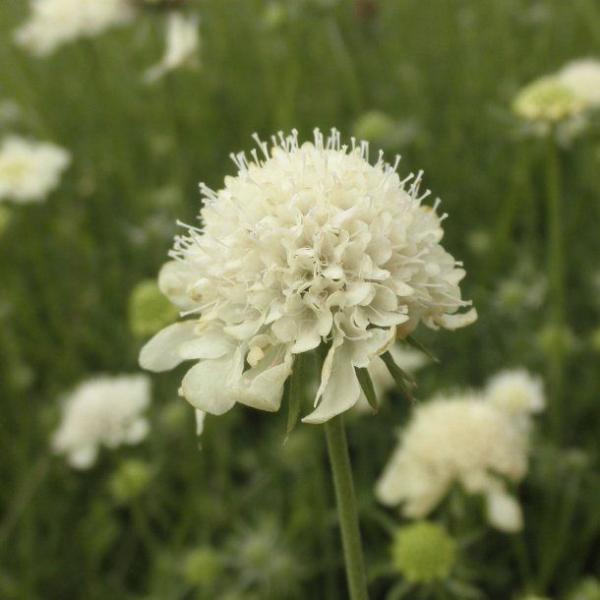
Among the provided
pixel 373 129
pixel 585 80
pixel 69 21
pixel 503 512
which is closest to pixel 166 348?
pixel 503 512

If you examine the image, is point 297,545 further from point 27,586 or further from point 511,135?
point 511,135

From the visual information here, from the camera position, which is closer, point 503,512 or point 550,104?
point 503,512

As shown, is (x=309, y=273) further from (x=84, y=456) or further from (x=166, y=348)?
(x=84, y=456)

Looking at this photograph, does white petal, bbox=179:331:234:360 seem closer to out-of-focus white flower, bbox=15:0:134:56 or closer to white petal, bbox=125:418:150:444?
white petal, bbox=125:418:150:444

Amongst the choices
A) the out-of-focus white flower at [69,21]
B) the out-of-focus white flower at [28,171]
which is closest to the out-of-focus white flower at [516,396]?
the out-of-focus white flower at [28,171]

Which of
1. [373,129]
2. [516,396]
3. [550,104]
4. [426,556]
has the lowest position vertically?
[426,556]

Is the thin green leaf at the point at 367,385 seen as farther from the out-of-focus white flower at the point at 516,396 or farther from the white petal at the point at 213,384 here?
the out-of-focus white flower at the point at 516,396

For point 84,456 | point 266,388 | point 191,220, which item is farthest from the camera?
point 191,220
